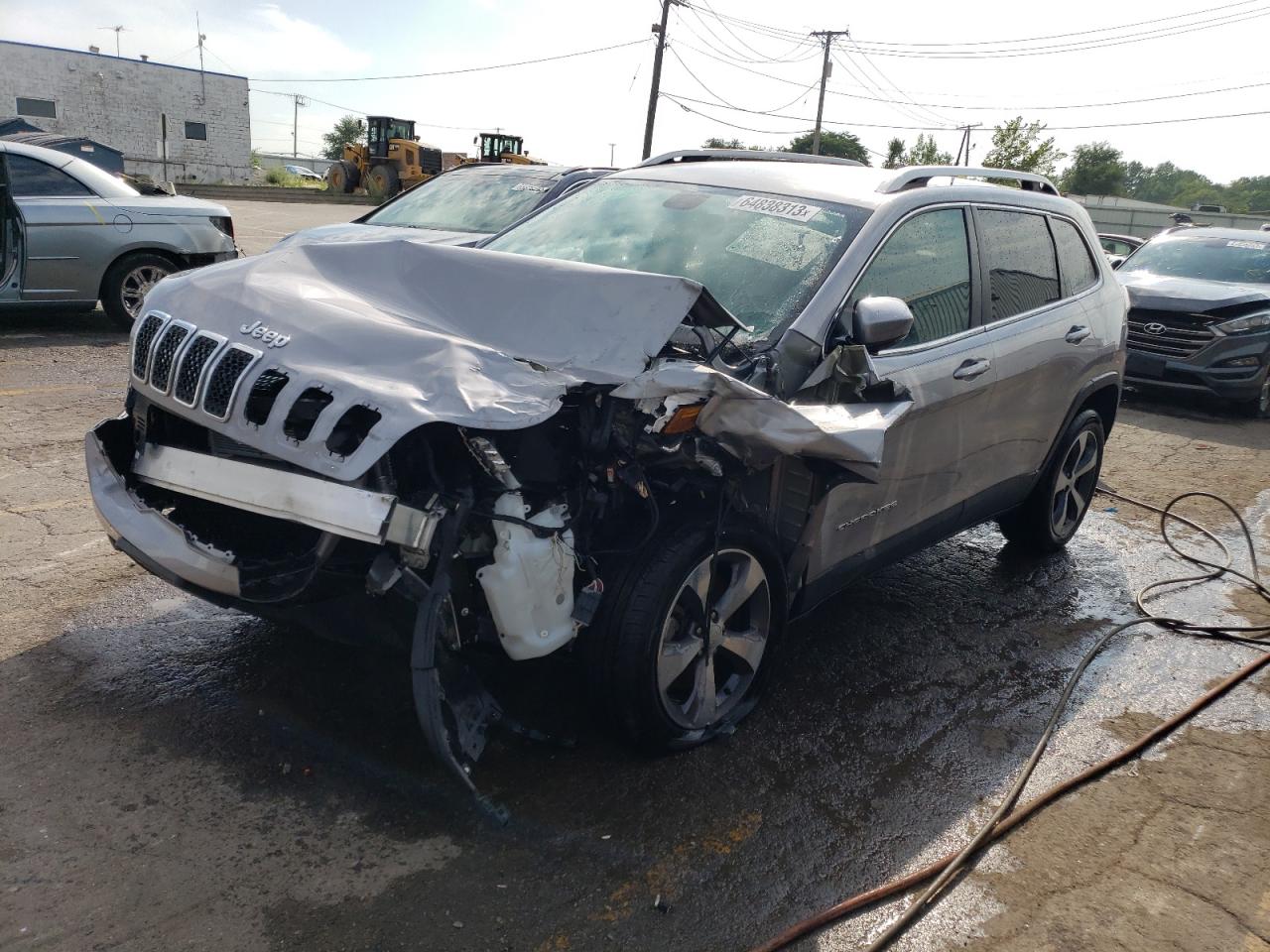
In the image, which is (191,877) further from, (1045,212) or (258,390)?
(1045,212)

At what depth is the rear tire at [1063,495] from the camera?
17.0 ft

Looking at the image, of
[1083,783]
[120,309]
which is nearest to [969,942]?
[1083,783]

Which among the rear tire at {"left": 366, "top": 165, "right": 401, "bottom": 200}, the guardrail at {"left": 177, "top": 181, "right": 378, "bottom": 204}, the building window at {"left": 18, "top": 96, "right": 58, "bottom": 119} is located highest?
the building window at {"left": 18, "top": 96, "right": 58, "bottom": 119}

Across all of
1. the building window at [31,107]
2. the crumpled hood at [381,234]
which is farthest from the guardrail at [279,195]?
the crumpled hood at [381,234]

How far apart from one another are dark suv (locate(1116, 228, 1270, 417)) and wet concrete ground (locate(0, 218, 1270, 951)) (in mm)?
6470

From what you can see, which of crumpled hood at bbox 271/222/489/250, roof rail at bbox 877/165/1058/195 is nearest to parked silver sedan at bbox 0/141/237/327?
crumpled hood at bbox 271/222/489/250

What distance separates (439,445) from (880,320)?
153 centimetres

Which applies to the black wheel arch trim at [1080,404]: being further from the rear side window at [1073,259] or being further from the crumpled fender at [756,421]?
the crumpled fender at [756,421]

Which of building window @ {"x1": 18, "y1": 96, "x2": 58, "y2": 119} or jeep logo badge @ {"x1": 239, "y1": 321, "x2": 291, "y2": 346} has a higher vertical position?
building window @ {"x1": 18, "y1": 96, "x2": 58, "y2": 119}

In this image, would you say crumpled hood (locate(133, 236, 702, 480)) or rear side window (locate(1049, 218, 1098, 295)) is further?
rear side window (locate(1049, 218, 1098, 295))

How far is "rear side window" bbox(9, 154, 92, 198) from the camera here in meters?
8.61

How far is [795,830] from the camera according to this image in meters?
3.05

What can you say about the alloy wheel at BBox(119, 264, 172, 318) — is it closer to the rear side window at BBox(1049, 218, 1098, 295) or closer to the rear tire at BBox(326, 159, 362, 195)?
the rear side window at BBox(1049, 218, 1098, 295)

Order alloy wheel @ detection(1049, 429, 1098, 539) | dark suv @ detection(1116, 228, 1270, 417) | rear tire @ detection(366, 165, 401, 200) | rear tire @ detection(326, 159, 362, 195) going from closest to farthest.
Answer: alloy wheel @ detection(1049, 429, 1098, 539)
dark suv @ detection(1116, 228, 1270, 417)
rear tire @ detection(366, 165, 401, 200)
rear tire @ detection(326, 159, 362, 195)
